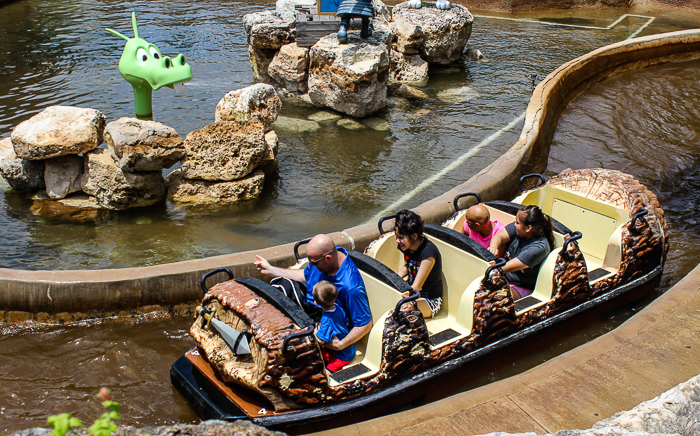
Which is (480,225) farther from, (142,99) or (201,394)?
(142,99)

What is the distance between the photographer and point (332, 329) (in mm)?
3535

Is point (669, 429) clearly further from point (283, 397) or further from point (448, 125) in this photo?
point (448, 125)

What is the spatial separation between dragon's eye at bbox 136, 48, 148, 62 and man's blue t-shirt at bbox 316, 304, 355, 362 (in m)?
4.78

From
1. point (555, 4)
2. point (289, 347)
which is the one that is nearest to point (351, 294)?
point (289, 347)

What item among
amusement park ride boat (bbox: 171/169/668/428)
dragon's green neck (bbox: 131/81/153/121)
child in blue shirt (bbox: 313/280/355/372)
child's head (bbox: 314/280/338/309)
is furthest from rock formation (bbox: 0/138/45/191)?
child's head (bbox: 314/280/338/309)

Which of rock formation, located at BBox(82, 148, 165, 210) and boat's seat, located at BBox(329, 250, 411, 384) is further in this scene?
rock formation, located at BBox(82, 148, 165, 210)

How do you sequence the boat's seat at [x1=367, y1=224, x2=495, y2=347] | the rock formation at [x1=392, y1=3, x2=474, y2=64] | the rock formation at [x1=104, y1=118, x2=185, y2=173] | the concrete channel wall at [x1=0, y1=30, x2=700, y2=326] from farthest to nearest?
the rock formation at [x1=392, y1=3, x2=474, y2=64] → the rock formation at [x1=104, y1=118, x2=185, y2=173] → the concrete channel wall at [x1=0, y1=30, x2=700, y2=326] → the boat's seat at [x1=367, y1=224, x2=495, y2=347]

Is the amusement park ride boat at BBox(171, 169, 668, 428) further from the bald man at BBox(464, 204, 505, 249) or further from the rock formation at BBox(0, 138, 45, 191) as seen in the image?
the rock formation at BBox(0, 138, 45, 191)

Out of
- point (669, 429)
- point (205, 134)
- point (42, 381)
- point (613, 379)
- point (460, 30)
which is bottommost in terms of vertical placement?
point (42, 381)

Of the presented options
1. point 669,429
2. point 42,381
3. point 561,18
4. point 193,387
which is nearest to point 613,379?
point 669,429

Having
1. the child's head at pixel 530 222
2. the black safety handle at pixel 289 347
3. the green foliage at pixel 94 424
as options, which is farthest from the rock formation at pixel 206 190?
the green foliage at pixel 94 424

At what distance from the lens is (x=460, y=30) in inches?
493

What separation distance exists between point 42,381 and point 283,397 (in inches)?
74.8

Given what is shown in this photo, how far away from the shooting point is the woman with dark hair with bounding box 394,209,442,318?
13.1ft
